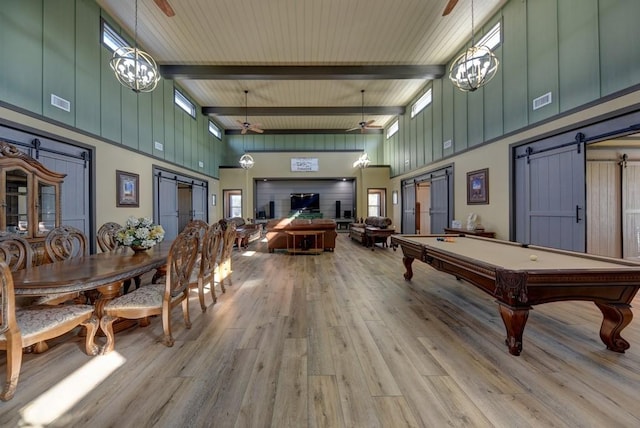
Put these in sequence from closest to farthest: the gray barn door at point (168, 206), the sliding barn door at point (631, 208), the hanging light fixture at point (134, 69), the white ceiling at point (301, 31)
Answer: the hanging light fixture at point (134, 69) < the white ceiling at point (301, 31) < the sliding barn door at point (631, 208) < the gray barn door at point (168, 206)

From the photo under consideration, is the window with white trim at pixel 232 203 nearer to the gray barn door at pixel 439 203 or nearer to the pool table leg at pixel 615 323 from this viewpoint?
the gray barn door at pixel 439 203

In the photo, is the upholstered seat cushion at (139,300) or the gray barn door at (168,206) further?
the gray barn door at (168,206)

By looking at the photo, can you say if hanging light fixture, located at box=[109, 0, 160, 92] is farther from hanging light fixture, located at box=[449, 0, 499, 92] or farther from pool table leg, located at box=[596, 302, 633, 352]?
pool table leg, located at box=[596, 302, 633, 352]

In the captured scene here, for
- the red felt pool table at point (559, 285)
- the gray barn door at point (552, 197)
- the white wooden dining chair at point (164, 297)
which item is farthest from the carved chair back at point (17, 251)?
the gray barn door at point (552, 197)

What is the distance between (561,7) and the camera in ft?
12.2

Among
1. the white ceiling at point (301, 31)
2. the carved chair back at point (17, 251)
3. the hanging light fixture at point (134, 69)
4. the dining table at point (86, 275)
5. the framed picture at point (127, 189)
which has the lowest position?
the dining table at point (86, 275)

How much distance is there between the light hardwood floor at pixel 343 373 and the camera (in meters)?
1.48

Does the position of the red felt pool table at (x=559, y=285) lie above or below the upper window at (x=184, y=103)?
below

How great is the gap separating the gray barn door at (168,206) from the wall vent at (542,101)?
27.3ft

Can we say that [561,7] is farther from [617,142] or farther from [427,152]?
[427,152]

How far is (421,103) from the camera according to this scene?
8.41m

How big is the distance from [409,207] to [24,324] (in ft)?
31.9

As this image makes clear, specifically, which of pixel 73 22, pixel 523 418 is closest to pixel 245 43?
pixel 73 22

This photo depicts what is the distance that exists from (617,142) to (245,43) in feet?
24.6
